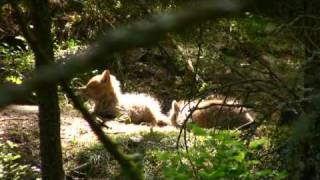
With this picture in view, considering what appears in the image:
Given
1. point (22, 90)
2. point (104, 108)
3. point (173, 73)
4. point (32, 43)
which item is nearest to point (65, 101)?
point (104, 108)

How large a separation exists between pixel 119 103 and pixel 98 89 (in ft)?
1.73

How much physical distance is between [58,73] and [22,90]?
7 cm

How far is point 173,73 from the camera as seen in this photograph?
13234mm

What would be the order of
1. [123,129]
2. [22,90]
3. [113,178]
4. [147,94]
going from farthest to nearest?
[147,94] < [123,129] < [113,178] < [22,90]

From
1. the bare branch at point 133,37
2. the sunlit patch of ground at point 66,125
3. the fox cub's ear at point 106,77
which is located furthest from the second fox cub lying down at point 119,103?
the bare branch at point 133,37

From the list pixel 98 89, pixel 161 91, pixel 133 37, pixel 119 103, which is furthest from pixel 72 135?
pixel 133 37

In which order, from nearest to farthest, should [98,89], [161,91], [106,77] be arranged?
[98,89], [106,77], [161,91]

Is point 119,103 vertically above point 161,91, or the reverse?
point 161,91

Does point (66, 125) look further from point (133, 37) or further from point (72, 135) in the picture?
point (133, 37)

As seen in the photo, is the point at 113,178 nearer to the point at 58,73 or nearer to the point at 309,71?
the point at 309,71

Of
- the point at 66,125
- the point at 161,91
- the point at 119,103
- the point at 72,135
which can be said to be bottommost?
the point at 72,135

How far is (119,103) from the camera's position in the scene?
11.9m

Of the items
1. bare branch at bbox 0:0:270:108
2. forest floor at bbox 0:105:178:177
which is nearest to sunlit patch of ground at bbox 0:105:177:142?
forest floor at bbox 0:105:178:177

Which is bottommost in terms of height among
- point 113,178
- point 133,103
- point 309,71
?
point 113,178
